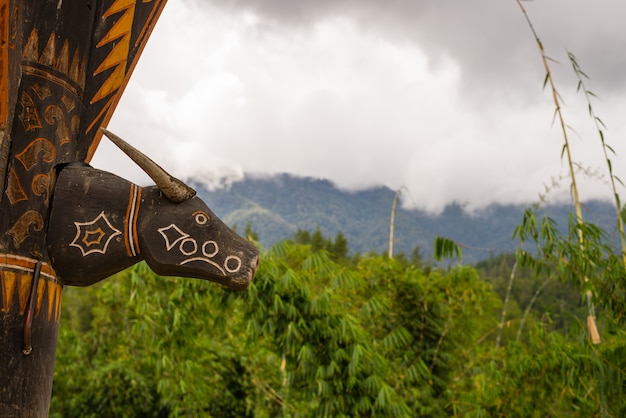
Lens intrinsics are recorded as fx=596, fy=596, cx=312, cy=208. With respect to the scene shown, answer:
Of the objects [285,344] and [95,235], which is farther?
[285,344]

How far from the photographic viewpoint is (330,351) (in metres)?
Result: 5.12

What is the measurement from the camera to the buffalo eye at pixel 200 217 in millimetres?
1596

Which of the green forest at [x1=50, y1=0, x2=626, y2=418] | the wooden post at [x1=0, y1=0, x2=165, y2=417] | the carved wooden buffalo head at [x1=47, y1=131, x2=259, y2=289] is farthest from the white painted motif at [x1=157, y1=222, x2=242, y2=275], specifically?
the green forest at [x1=50, y1=0, x2=626, y2=418]

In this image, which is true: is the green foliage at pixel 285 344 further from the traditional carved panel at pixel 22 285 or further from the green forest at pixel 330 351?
the traditional carved panel at pixel 22 285

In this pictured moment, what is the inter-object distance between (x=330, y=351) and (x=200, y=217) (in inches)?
148

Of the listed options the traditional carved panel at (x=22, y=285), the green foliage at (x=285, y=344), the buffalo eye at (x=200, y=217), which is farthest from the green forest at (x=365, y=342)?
the traditional carved panel at (x=22, y=285)

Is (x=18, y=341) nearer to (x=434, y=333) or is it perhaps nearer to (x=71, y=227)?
(x=71, y=227)

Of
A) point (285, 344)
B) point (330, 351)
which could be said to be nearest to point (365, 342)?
point (330, 351)

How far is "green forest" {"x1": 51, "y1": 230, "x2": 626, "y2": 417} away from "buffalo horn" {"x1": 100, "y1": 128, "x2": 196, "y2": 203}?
2728mm

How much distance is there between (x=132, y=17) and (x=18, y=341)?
97 cm

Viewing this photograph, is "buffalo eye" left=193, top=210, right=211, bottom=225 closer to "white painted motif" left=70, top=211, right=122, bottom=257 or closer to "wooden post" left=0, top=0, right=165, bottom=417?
"white painted motif" left=70, top=211, right=122, bottom=257

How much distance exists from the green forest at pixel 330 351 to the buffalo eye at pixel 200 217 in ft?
8.69

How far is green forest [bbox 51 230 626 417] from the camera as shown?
453cm

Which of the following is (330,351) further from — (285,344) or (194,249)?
(194,249)
